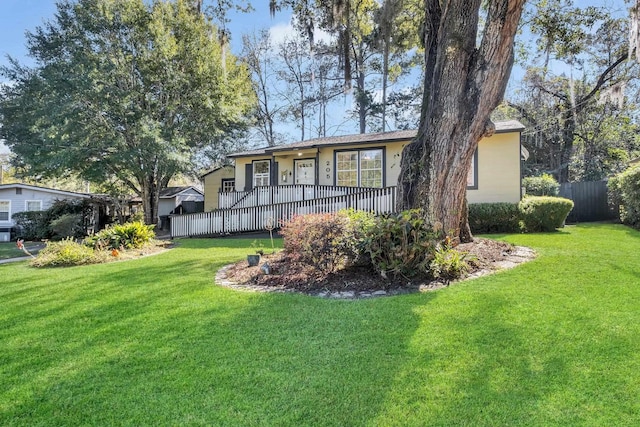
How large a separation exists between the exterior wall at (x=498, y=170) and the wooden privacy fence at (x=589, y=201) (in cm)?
421

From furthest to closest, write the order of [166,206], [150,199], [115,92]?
[166,206]
[150,199]
[115,92]

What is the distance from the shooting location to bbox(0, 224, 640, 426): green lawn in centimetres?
222

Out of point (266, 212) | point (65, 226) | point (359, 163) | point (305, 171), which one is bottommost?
point (65, 226)

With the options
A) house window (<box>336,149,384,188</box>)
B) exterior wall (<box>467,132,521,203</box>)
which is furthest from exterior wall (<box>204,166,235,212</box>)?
exterior wall (<box>467,132,521,203</box>)

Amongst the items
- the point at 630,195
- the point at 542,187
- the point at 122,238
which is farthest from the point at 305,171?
the point at 630,195

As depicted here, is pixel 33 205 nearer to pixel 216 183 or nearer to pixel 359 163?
pixel 216 183

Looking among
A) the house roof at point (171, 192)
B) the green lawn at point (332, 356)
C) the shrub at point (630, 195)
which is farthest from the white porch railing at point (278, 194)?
the house roof at point (171, 192)

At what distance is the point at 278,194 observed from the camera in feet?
43.9

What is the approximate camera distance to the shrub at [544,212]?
398 inches

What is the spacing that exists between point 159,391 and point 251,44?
92.6 ft

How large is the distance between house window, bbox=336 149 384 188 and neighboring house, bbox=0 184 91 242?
15162 mm

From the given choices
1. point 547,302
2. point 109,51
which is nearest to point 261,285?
point 547,302

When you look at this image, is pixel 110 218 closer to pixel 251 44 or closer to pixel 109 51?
pixel 109 51

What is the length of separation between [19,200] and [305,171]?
48.7 ft
